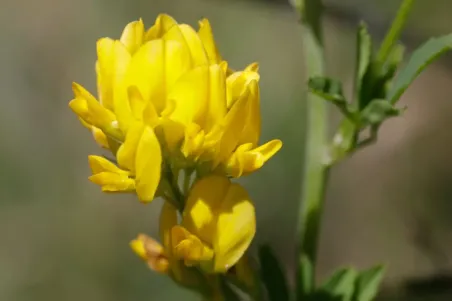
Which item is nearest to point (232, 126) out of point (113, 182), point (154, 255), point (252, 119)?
point (252, 119)

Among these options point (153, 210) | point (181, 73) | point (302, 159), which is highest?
point (181, 73)

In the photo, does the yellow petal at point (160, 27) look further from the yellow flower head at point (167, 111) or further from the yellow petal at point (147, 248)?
the yellow petal at point (147, 248)

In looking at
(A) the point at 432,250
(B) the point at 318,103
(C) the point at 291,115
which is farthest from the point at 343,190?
(B) the point at 318,103

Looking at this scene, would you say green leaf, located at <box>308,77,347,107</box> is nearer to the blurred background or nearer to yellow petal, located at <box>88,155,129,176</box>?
yellow petal, located at <box>88,155,129,176</box>

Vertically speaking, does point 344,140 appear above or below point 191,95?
below

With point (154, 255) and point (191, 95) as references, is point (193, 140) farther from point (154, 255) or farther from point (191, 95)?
point (154, 255)

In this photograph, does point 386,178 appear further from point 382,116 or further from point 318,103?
point 382,116
